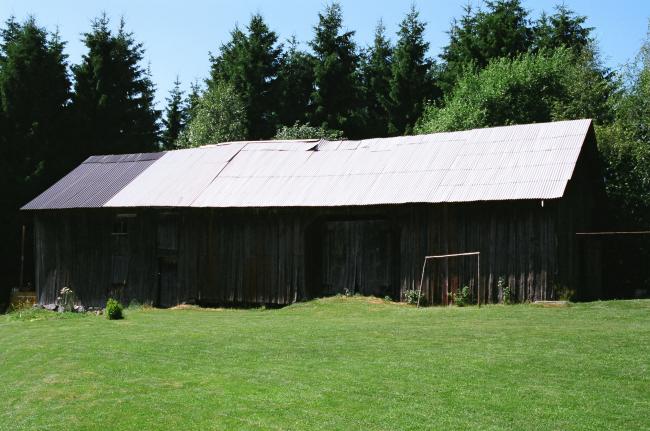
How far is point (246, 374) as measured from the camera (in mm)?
13617

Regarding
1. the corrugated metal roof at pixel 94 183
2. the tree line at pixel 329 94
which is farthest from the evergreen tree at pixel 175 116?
the corrugated metal roof at pixel 94 183

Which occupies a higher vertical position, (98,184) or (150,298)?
(98,184)

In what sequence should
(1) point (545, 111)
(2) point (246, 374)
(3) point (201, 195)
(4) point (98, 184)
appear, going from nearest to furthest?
1. (2) point (246, 374)
2. (3) point (201, 195)
3. (4) point (98, 184)
4. (1) point (545, 111)

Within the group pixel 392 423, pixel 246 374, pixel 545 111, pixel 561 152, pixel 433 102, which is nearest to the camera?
pixel 392 423

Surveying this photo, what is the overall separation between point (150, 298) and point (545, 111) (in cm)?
2356

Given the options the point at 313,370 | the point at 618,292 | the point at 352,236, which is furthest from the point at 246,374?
the point at 618,292

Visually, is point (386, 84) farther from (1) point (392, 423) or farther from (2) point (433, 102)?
(1) point (392, 423)

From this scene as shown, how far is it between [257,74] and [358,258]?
99.1 feet

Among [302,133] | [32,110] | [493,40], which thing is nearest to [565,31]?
[493,40]

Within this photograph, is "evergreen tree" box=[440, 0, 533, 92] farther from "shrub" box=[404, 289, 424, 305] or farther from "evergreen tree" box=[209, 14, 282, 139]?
"shrub" box=[404, 289, 424, 305]

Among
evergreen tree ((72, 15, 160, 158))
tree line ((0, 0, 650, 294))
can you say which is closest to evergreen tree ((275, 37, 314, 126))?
tree line ((0, 0, 650, 294))

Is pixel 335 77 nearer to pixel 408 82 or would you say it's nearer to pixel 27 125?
pixel 408 82

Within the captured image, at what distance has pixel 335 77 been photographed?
5600 cm

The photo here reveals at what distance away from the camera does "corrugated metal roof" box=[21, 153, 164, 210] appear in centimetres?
3481
